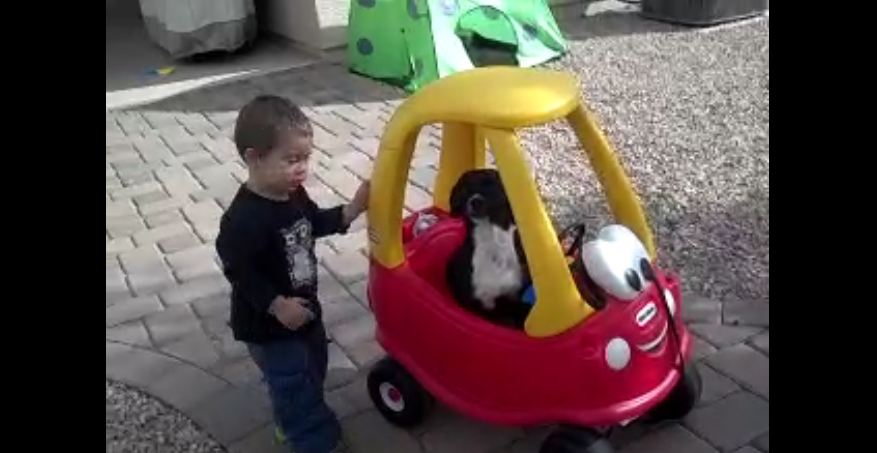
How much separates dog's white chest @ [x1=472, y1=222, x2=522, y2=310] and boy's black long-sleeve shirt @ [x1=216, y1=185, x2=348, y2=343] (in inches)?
14.8

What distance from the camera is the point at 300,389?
7.13ft

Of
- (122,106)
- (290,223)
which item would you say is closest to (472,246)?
(290,223)

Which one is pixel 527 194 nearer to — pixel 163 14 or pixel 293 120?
pixel 293 120

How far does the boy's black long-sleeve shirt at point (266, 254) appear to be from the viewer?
2018mm

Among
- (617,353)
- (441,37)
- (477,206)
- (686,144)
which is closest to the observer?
(617,353)

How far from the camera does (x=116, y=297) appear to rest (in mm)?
3156

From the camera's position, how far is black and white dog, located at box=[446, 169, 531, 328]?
207 cm

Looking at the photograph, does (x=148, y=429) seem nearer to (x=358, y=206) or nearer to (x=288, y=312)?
(x=288, y=312)

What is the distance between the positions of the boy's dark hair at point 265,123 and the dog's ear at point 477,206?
392 millimetres

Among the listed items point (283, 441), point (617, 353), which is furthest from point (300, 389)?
point (617, 353)

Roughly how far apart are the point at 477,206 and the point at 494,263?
14 cm

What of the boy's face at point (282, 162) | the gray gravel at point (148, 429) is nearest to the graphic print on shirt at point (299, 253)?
the boy's face at point (282, 162)

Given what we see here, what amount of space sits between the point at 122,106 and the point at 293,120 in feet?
12.2
